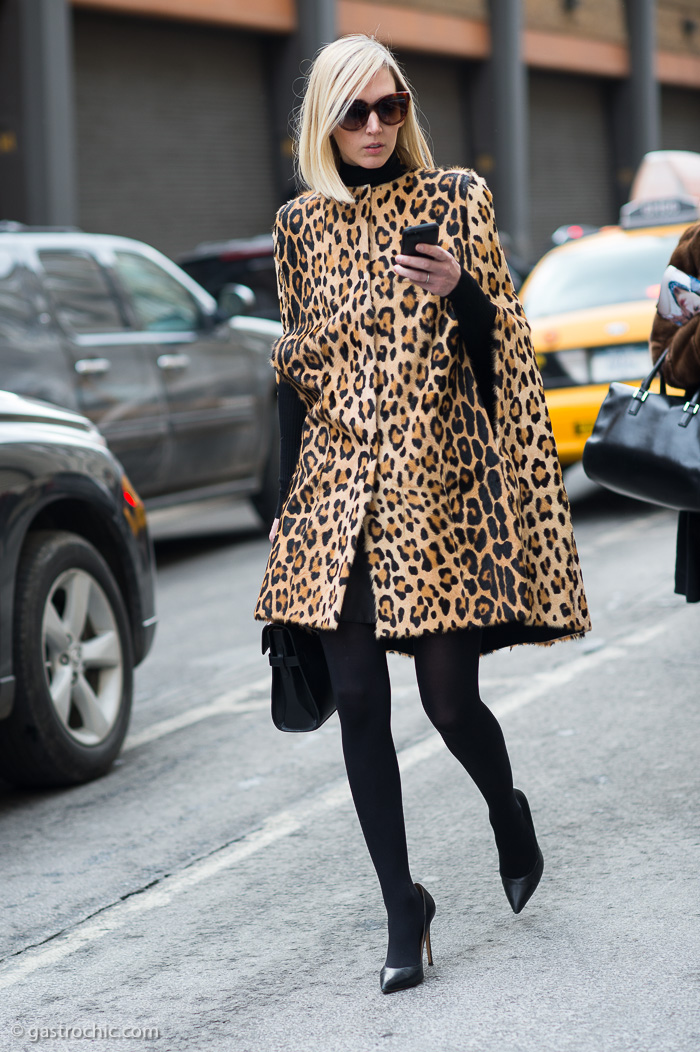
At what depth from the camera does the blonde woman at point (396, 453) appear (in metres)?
3.09

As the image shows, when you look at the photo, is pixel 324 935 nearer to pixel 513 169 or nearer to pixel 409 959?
pixel 409 959

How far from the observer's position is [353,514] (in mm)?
3080

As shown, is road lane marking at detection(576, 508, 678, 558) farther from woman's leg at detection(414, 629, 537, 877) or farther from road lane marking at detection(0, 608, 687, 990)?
woman's leg at detection(414, 629, 537, 877)

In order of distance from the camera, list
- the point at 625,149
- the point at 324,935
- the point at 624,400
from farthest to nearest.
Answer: the point at 625,149 < the point at 624,400 < the point at 324,935

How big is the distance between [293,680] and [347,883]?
86 cm

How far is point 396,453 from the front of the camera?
10.1ft

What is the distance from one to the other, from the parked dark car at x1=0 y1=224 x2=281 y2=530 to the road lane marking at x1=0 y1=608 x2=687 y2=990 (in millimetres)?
3496

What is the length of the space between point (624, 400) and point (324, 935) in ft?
5.30

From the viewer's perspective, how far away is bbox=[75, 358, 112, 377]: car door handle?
814cm

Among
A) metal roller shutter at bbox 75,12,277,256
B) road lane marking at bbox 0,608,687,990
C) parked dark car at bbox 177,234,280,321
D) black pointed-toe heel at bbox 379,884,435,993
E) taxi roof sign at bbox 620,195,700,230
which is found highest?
metal roller shutter at bbox 75,12,277,256

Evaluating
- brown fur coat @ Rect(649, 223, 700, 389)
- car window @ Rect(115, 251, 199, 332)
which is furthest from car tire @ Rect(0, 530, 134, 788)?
car window @ Rect(115, 251, 199, 332)

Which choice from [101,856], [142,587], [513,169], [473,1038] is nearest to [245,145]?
[513,169]

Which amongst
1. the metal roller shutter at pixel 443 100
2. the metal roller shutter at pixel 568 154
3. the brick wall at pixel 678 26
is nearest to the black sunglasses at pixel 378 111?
the metal roller shutter at pixel 443 100

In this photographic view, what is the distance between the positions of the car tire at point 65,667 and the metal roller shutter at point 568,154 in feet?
73.3
